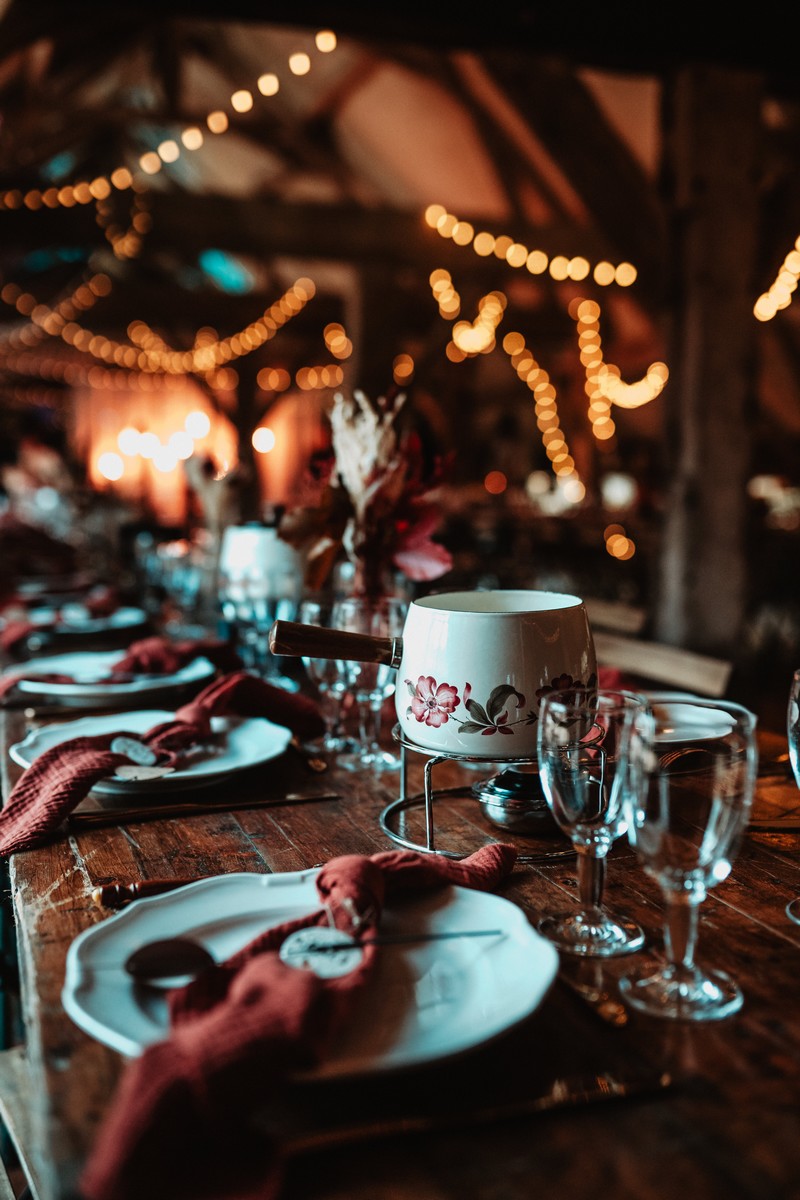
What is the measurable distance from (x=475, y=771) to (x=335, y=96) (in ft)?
27.1

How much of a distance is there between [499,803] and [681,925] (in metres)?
0.36

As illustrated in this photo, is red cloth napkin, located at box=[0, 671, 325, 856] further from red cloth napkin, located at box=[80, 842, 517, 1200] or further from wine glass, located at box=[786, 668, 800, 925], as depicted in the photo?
wine glass, located at box=[786, 668, 800, 925]

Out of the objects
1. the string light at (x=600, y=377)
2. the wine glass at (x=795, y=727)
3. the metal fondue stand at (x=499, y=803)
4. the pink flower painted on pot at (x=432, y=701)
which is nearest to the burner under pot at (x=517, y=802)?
the metal fondue stand at (x=499, y=803)

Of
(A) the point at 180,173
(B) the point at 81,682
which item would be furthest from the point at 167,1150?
(A) the point at 180,173

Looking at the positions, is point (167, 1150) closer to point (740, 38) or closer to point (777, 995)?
point (777, 995)

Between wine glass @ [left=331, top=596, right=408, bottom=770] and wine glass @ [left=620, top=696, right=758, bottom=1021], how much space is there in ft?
2.06

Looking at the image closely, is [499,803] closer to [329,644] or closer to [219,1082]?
[329,644]

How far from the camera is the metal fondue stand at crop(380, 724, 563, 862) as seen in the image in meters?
0.97

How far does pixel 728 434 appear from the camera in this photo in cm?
342

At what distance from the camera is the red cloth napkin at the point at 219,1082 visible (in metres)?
0.50

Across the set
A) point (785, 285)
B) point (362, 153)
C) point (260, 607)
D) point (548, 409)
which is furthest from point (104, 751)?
point (548, 409)

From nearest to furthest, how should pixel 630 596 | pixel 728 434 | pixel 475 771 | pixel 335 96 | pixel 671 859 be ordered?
pixel 671 859 → pixel 475 771 → pixel 728 434 → pixel 630 596 → pixel 335 96

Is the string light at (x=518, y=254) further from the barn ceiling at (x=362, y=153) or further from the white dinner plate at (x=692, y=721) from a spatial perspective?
the white dinner plate at (x=692, y=721)

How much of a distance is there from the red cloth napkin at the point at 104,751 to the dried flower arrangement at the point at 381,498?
22 cm
